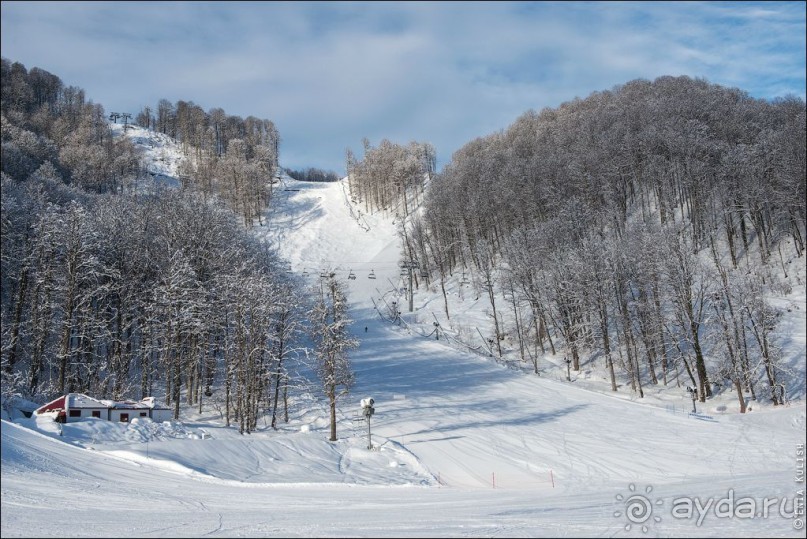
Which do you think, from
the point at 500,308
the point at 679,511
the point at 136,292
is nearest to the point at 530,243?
the point at 500,308

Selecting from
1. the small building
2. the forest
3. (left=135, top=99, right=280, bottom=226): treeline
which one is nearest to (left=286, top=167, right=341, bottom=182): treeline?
(left=135, top=99, right=280, bottom=226): treeline

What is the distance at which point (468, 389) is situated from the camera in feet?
140

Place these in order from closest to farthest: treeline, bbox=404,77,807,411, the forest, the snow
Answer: the snow < the forest < treeline, bbox=404,77,807,411

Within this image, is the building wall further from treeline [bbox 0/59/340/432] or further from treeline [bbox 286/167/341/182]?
treeline [bbox 286/167/341/182]

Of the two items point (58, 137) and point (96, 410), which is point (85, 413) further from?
point (58, 137)

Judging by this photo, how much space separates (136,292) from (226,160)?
78.0 meters

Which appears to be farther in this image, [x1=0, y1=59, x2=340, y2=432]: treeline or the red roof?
[x1=0, y1=59, x2=340, y2=432]: treeline

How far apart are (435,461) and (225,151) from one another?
4693 inches

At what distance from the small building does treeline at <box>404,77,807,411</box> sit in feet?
105

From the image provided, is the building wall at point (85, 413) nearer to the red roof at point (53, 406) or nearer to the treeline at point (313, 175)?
the red roof at point (53, 406)

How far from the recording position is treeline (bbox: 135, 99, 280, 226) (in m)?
105

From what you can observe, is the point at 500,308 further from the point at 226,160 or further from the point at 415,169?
the point at 226,160

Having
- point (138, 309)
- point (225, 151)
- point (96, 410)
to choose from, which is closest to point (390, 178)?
point (225, 151)

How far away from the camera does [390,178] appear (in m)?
114
